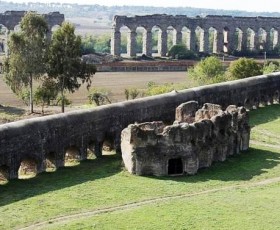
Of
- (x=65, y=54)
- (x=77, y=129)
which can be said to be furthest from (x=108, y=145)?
(x=65, y=54)

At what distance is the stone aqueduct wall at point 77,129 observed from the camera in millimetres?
23484

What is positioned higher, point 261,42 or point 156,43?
point 261,42

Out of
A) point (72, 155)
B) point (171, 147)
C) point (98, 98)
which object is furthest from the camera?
point (98, 98)

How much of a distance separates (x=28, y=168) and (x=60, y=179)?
196 centimetres

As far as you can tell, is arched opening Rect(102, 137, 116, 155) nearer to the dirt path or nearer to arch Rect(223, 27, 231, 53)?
the dirt path

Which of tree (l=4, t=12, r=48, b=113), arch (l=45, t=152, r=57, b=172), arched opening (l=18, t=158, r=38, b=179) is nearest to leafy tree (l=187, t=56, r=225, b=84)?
tree (l=4, t=12, r=48, b=113)

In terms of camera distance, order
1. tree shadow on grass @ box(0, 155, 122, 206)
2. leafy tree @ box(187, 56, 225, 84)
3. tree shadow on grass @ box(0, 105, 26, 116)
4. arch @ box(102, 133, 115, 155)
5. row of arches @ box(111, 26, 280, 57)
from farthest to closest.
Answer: row of arches @ box(111, 26, 280, 57), leafy tree @ box(187, 56, 225, 84), tree shadow on grass @ box(0, 105, 26, 116), arch @ box(102, 133, 115, 155), tree shadow on grass @ box(0, 155, 122, 206)

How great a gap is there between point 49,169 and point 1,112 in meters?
19.1

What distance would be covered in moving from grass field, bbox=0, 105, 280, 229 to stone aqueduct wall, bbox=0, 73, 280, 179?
88 centimetres

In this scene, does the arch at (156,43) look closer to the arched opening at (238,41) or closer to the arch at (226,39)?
the arch at (226,39)

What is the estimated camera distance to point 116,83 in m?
58.3

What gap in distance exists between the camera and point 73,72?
39.0 metres

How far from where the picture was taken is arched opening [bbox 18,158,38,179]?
957 inches

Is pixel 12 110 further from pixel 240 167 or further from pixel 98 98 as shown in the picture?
pixel 240 167
